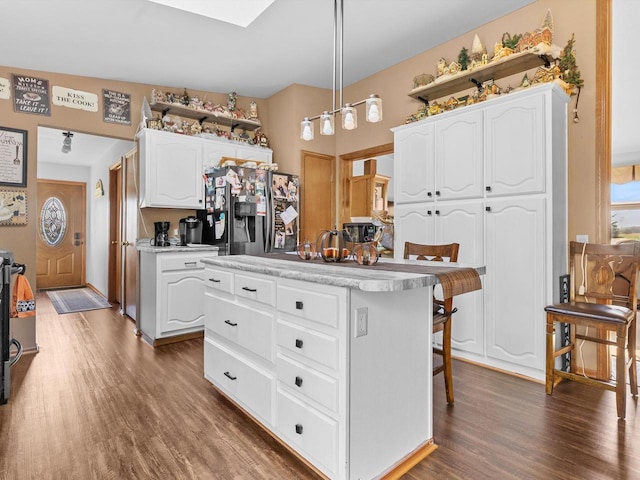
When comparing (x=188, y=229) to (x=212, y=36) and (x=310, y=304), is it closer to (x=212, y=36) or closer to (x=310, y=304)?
(x=212, y=36)

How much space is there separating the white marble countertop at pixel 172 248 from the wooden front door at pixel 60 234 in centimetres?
431

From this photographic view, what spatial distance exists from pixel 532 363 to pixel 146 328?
3456mm

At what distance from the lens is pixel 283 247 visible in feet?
14.2

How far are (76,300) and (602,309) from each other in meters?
6.72

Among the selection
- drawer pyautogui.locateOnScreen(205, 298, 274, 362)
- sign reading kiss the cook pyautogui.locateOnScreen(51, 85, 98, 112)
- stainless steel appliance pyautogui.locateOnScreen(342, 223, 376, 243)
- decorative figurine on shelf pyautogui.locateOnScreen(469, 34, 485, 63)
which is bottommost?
drawer pyautogui.locateOnScreen(205, 298, 274, 362)

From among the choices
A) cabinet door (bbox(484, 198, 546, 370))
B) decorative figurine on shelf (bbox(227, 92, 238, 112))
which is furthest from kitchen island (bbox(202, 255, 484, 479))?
decorative figurine on shelf (bbox(227, 92, 238, 112))

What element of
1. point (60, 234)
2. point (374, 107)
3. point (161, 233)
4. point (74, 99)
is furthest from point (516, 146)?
point (60, 234)

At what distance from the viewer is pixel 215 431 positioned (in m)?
2.03

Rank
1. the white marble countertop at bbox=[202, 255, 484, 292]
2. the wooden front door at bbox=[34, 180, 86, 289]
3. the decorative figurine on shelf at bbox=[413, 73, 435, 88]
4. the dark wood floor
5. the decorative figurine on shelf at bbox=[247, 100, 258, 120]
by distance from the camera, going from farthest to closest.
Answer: the wooden front door at bbox=[34, 180, 86, 289] → the decorative figurine on shelf at bbox=[247, 100, 258, 120] → the decorative figurine on shelf at bbox=[413, 73, 435, 88] → the dark wood floor → the white marble countertop at bbox=[202, 255, 484, 292]

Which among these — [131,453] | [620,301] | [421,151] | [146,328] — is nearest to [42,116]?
[146,328]

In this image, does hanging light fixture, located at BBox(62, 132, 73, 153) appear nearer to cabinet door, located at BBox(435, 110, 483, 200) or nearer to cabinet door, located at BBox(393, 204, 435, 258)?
cabinet door, located at BBox(393, 204, 435, 258)

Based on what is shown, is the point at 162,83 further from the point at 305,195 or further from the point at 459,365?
the point at 459,365

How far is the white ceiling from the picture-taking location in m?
2.79

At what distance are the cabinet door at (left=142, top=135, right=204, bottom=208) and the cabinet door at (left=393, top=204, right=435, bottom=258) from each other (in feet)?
7.29
